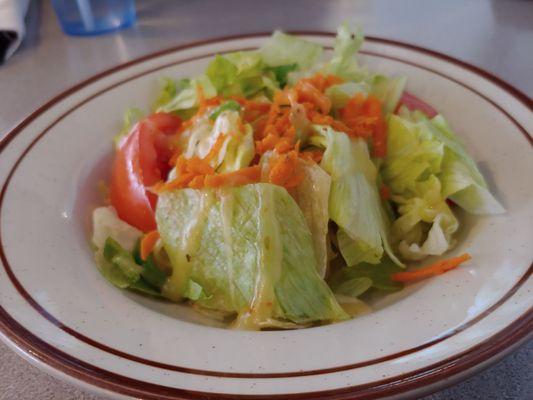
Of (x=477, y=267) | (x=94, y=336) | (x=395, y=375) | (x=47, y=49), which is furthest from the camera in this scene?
(x=47, y=49)

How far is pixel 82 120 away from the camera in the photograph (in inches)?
51.1

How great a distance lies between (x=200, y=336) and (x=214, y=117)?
1.63 feet

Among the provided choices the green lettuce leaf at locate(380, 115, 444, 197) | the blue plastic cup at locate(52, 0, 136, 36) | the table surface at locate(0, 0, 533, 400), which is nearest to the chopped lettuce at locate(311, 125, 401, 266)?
the green lettuce leaf at locate(380, 115, 444, 197)

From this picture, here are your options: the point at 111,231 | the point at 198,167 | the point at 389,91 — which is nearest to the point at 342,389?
the point at 198,167

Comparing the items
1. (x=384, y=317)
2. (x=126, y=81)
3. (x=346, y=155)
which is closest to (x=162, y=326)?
(x=384, y=317)

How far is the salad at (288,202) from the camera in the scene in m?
0.94

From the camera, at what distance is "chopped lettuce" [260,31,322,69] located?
1.40 m

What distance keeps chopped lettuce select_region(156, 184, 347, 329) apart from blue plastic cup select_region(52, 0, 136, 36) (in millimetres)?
1358

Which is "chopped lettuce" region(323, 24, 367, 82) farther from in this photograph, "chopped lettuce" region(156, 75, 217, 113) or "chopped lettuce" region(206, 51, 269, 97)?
"chopped lettuce" region(156, 75, 217, 113)

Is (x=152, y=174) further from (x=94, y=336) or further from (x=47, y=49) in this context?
(x=47, y=49)

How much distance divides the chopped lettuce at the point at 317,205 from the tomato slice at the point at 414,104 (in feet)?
1.30

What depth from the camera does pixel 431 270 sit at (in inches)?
37.9

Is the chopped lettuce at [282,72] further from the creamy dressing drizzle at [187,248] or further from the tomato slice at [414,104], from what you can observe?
the creamy dressing drizzle at [187,248]

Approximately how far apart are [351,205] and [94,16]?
61.3 inches
